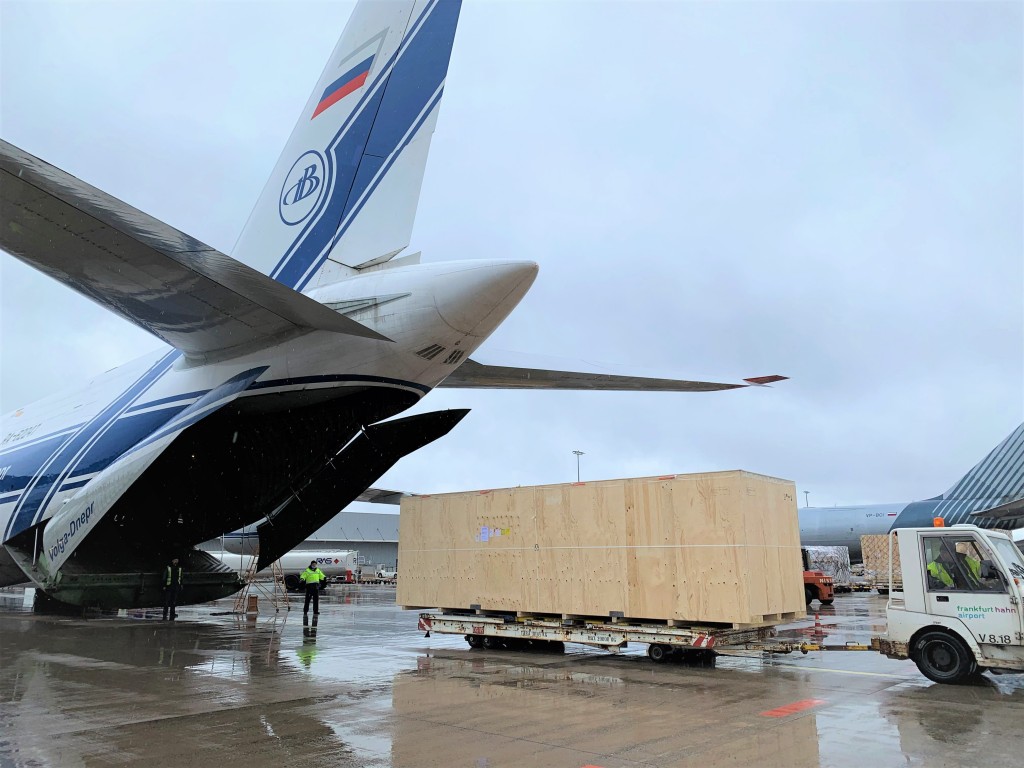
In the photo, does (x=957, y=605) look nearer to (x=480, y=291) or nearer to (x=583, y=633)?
(x=583, y=633)

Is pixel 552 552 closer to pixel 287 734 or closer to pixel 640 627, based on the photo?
pixel 640 627

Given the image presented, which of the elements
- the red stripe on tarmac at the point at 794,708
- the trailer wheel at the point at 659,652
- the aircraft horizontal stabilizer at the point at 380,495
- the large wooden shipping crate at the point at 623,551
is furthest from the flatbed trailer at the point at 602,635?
the aircraft horizontal stabilizer at the point at 380,495

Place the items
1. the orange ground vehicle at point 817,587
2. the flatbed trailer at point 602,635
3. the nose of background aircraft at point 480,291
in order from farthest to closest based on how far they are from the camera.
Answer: the orange ground vehicle at point 817,587 → the flatbed trailer at point 602,635 → the nose of background aircraft at point 480,291

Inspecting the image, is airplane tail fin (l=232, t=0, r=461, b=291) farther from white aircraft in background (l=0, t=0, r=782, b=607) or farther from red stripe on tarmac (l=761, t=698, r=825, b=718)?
red stripe on tarmac (l=761, t=698, r=825, b=718)

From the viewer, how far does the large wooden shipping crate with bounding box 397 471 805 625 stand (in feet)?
31.0

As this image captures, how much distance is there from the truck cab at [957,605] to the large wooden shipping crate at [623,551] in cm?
162

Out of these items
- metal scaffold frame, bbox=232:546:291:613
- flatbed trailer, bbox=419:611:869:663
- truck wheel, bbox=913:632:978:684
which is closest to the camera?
truck wheel, bbox=913:632:978:684

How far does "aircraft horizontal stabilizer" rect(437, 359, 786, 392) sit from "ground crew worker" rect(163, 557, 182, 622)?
7478mm

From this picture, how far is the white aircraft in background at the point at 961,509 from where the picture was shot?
29.3 m

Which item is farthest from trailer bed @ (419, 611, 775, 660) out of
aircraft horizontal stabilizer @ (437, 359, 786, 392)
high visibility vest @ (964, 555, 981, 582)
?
aircraft horizontal stabilizer @ (437, 359, 786, 392)

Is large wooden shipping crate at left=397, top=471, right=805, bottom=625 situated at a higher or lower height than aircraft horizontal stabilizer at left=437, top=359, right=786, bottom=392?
lower

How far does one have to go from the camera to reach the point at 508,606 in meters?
11.5

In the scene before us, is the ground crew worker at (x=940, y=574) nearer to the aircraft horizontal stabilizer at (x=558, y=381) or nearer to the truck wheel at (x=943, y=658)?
the truck wheel at (x=943, y=658)

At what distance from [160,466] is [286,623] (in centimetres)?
807
